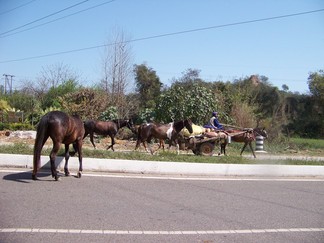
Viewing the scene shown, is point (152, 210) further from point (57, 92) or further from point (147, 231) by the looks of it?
point (57, 92)

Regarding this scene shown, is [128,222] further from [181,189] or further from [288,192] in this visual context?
[288,192]

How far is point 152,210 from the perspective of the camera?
6977 millimetres

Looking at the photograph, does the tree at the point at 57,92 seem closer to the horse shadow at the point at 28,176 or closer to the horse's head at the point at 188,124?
the horse's head at the point at 188,124

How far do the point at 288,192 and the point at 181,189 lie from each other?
2.76 meters

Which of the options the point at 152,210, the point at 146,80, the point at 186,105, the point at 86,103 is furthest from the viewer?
the point at 146,80

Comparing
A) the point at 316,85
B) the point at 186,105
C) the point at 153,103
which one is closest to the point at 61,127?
the point at 186,105

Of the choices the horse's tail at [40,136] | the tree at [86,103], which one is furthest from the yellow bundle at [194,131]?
the tree at [86,103]

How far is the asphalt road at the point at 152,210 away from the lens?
5648 millimetres

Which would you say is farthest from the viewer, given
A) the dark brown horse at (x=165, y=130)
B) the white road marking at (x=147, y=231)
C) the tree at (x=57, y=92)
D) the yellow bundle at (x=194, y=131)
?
the tree at (x=57, y=92)

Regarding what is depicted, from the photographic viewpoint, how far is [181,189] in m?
8.99

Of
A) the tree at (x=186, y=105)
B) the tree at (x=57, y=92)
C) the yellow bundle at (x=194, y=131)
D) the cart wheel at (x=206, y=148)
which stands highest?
the tree at (x=57, y=92)

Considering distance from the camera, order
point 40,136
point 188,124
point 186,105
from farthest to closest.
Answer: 1. point 186,105
2. point 188,124
3. point 40,136

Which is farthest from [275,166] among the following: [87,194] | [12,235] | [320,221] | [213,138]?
[12,235]

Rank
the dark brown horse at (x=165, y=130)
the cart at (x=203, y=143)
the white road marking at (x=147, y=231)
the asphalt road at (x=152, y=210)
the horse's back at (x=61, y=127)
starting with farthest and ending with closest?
1. the dark brown horse at (x=165, y=130)
2. the cart at (x=203, y=143)
3. the horse's back at (x=61, y=127)
4. the asphalt road at (x=152, y=210)
5. the white road marking at (x=147, y=231)
